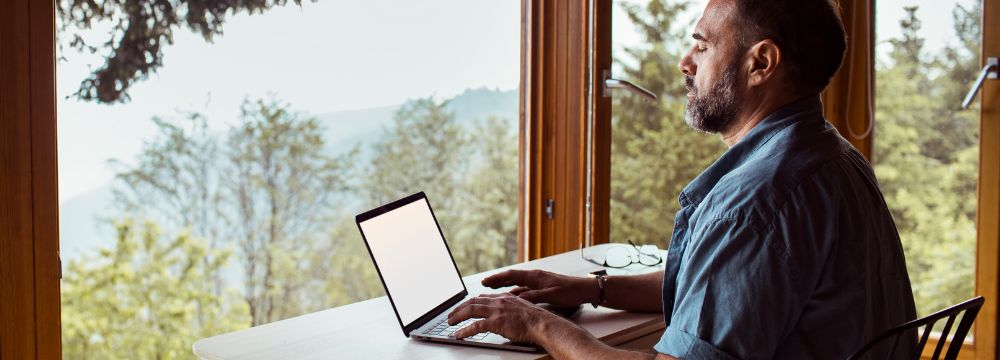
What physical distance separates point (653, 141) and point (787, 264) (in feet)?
7.04

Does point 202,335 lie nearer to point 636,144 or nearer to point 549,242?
point 549,242

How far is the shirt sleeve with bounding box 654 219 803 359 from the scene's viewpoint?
1355 mm

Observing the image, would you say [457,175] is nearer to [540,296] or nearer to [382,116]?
[382,116]

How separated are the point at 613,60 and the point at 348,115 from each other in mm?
1033

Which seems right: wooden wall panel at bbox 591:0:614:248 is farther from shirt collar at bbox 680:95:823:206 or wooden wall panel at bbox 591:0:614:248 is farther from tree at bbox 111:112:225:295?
shirt collar at bbox 680:95:823:206

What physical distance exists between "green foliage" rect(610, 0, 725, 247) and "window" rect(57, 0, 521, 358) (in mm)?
403

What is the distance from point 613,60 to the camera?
11.0ft

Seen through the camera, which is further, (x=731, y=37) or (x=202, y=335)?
(x=202, y=335)

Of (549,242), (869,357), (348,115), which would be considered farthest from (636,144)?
(869,357)

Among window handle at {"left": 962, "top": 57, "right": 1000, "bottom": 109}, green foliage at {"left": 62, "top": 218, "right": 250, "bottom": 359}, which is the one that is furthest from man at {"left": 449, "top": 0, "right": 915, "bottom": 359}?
window handle at {"left": 962, "top": 57, "right": 1000, "bottom": 109}

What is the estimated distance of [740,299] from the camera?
4.46 ft

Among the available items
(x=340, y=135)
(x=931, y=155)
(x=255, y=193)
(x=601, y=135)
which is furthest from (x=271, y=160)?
(x=931, y=155)

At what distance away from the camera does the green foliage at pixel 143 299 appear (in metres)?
2.14

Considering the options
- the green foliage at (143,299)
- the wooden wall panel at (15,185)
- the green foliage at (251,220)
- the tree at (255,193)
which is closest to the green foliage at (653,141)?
the green foliage at (251,220)
